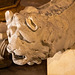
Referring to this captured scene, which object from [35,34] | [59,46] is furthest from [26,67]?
[35,34]

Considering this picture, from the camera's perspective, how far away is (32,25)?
61 centimetres

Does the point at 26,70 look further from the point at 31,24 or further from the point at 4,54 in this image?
the point at 31,24

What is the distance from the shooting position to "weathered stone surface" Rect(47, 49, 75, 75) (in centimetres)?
91

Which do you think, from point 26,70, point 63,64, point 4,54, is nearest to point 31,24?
point 63,64

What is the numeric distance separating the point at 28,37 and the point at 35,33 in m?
0.03

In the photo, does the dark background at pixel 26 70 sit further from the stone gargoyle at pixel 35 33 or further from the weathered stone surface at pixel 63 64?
the stone gargoyle at pixel 35 33

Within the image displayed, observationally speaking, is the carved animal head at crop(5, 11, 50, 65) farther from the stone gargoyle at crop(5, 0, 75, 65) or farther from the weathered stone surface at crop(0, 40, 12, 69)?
the weathered stone surface at crop(0, 40, 12, 69)

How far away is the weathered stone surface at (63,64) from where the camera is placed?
909 millimetres

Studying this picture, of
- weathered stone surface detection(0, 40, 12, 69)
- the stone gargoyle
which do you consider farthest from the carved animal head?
weathered stone surface detection(0, 40, 12, 69)

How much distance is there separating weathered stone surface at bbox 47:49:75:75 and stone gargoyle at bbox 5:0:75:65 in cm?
18

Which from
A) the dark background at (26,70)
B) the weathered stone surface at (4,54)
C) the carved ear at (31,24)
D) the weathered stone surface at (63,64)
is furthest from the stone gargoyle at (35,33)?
the dark background at (26,70)

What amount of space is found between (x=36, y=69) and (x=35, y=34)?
34.2 inches

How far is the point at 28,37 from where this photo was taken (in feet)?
1.95

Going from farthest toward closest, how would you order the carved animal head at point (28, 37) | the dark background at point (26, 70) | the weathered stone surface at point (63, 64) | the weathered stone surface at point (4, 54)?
the dark background at point (26, 70)
the weathered stone surface at point (4, 54)
the weathered stone surface at point (63, 64)
the carved animal head at point (28, 37)
